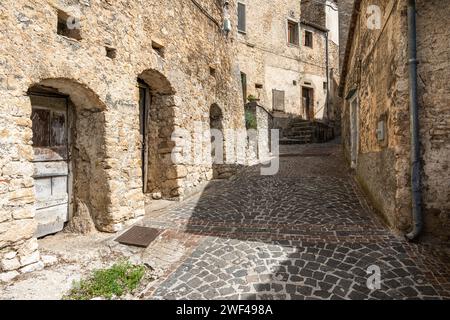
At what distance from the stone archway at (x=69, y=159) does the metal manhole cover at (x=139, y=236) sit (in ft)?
1.63

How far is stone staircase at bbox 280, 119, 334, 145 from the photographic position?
13336 mm

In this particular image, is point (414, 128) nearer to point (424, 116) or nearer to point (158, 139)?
point (424, 116)

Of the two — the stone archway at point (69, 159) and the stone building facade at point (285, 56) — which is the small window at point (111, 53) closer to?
the stone archway at point (69, 159)

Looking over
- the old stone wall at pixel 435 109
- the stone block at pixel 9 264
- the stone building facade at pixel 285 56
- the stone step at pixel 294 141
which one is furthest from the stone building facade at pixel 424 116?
the stone building facade at pixel 285 56

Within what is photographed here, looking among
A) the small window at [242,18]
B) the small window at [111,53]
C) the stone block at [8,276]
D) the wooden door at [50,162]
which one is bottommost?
the stone block at [8,276]

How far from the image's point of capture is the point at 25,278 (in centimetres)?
321

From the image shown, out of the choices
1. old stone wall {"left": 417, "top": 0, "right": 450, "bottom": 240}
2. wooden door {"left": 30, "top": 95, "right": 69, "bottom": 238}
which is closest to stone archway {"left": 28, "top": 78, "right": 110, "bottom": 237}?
wooden door {"left": 30, "top": 95, "right": 69, "bottom": 238}

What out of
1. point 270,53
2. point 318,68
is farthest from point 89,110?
point 318,68

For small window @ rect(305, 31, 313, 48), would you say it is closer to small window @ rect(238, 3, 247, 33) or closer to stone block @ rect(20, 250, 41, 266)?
small window @ rect(238, 3, 247, 33)

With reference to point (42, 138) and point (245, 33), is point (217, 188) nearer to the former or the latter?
point (42, 138)

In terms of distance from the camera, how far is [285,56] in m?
16.8

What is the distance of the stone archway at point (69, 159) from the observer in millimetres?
4355

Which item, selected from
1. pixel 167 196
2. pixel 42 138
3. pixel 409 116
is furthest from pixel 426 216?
pixel 42 138

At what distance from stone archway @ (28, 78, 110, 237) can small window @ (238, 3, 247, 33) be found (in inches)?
491
